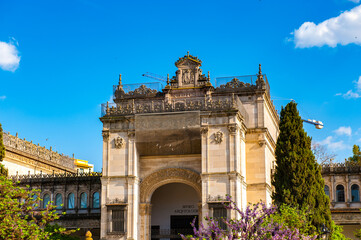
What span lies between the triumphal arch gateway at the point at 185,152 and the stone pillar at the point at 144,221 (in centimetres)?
7

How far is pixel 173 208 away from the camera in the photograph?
44.7 metres

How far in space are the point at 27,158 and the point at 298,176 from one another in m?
30.2

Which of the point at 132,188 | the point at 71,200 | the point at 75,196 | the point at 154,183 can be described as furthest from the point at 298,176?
the point at 71,200

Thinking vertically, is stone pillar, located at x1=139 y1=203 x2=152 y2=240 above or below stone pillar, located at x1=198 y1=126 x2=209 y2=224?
below

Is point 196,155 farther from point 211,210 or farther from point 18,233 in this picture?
point 18,233

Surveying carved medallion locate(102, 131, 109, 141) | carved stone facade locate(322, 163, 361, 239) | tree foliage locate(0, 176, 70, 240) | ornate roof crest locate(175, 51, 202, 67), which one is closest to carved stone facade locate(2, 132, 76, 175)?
carved medallion locate(102, 131, 109, 141)

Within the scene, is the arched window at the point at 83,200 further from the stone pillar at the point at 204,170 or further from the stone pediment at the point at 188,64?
the stone pediment at the point at 188,64

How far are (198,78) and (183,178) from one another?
871 centimetres

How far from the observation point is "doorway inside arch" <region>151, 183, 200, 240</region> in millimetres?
43906

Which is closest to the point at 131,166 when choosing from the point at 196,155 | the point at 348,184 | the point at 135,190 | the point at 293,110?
the point at 135,190

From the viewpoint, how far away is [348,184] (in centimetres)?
4931

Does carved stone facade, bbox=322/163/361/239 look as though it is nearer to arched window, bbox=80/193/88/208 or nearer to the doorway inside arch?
the doorway inside arch

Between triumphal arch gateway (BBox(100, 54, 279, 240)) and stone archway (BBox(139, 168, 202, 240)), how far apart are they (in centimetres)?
7

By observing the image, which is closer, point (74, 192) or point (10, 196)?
point (10, 196)
